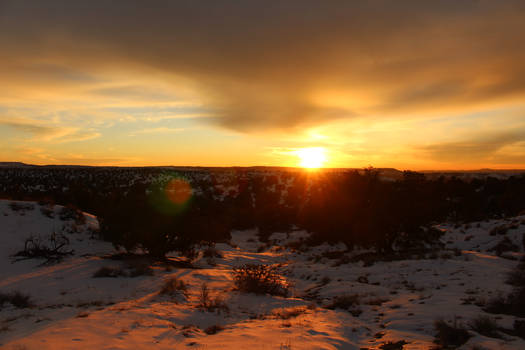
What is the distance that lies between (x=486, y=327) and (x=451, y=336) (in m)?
0.91

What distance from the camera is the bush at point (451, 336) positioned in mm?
6982

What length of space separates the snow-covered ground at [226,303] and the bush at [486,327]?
28cm

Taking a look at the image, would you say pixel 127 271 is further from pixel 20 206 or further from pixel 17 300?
pixel 20 206

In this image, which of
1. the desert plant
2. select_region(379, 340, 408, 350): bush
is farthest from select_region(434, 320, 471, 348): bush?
the desert plant

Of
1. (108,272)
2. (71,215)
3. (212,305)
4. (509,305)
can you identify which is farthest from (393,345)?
(71,215)

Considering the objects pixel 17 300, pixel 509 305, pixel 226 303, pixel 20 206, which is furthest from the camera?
pixel 20 206

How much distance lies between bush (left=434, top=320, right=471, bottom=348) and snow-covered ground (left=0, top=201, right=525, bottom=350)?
165 millimetres

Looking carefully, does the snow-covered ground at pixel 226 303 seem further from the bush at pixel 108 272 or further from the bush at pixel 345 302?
the bush at pixel 108 272

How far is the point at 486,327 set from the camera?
291 inches

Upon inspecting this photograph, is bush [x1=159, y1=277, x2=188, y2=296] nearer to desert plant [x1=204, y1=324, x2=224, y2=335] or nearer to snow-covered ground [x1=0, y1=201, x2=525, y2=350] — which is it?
snow-covered ground [x1=0, y1=201, x2=525, y2=350]

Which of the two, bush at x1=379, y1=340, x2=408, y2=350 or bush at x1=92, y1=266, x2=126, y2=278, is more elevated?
bush at x1=379, y1=340, x2=408, y2=350

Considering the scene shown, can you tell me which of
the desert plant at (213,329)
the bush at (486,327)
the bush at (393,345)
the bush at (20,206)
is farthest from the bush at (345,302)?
the bush at (20,206)

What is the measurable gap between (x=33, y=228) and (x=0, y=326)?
12.9m

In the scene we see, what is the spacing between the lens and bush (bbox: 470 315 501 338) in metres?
7.25
